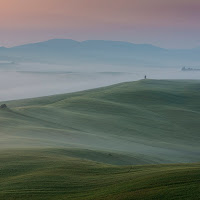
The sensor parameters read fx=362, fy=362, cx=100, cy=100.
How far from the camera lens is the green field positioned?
45.8ft

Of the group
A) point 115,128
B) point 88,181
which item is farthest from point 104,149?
point 115,128

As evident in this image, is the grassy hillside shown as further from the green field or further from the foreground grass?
the foreground grass

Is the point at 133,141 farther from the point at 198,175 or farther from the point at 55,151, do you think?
the point at 198,175

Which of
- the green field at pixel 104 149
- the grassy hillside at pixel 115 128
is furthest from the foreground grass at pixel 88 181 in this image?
the grassy hillside at pixel 115 128

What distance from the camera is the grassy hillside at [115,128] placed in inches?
1181

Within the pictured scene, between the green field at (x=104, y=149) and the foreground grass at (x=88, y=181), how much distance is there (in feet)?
0.11

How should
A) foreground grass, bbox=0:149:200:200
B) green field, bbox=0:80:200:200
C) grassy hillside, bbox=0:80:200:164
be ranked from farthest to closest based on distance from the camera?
grassy hillside, bbox=0:80:200:164 → green field, bbox=0:80:200:200 → foreground grass, bbox=0:149:200:200

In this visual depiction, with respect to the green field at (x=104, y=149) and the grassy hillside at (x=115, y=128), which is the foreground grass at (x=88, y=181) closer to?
the green field at (x=104, y=149)

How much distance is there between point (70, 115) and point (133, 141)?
13979 mm

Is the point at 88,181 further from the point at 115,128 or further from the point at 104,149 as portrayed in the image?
the point at 115,128

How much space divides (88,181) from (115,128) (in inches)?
1204

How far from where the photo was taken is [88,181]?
15570 millimetres

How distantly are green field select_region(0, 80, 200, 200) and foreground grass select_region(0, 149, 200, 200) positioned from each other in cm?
3

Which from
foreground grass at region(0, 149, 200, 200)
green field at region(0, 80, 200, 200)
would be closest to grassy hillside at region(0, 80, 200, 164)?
green field at region(0, 80, 200, 200)
